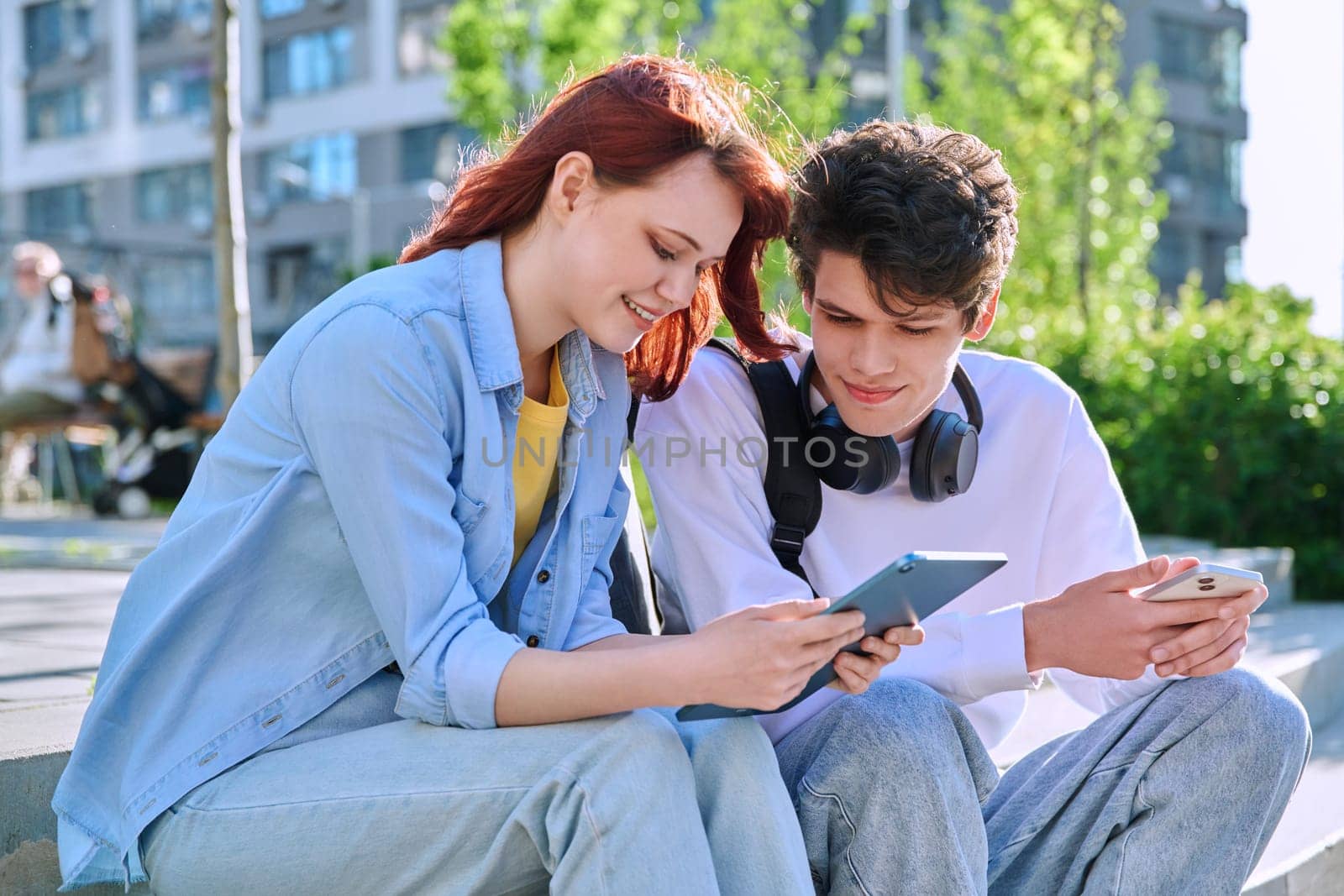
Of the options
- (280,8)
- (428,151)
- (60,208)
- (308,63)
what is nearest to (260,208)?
(308,63)

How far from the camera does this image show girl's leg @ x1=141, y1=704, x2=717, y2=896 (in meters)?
1.94

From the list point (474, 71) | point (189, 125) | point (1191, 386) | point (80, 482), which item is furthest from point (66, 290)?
point (189, 125)

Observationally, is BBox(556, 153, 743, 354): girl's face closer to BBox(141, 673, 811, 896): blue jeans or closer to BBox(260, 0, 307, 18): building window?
BBox(141, 673, 811, 896): blue jeans

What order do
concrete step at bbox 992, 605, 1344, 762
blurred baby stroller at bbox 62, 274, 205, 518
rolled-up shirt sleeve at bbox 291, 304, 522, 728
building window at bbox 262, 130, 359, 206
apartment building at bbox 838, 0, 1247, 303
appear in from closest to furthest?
rolled-up shirt sleeve at bbox 291, 304, 522, 728 → concrete step at bbox 992, 605, 1344, 762 → blurred baby stroller at bbox 62, 274, 205, 518 → building window at bbox 262, 130, 359, 206 → apartment building at bbox 838, 0, 1247, 303

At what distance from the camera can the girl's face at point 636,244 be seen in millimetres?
2293

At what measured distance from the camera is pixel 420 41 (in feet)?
107

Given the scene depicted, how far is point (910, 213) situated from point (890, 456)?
46 centimetres

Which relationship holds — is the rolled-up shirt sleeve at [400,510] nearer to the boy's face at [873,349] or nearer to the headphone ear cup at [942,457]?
the boy's face at [873,349]

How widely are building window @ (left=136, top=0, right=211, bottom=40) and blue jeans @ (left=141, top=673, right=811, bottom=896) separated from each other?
123 feet

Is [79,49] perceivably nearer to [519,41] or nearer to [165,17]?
[165,17]

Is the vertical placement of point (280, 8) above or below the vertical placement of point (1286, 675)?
above

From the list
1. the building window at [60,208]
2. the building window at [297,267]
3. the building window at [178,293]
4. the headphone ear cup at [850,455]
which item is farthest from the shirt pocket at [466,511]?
the building window at [60,208]

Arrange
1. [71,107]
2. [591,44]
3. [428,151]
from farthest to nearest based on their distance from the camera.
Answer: [71,107] < [428,151] < [591,44]

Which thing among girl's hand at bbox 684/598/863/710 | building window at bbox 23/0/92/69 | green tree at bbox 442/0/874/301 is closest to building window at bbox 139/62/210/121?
building window at bbox 23/0/92/69
